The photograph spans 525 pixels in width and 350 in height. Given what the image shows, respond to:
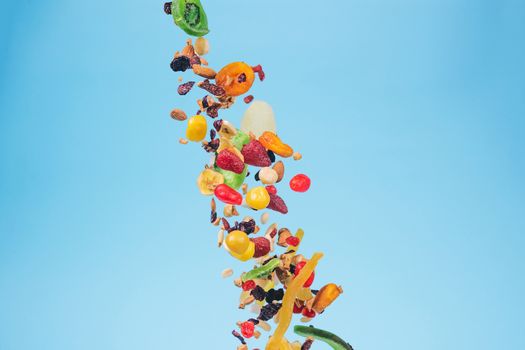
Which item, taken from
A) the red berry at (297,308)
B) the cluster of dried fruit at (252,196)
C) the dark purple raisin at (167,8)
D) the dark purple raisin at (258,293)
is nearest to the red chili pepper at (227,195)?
the cluster of dried fruit at (252,196)

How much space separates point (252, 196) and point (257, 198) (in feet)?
0.05

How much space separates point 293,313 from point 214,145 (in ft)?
1.90

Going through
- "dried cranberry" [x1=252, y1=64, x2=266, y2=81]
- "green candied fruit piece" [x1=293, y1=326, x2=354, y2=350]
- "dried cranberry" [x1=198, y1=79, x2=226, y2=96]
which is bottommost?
"green candied fruit piece" [x1=293, y1=326, x2=354, y2=350]

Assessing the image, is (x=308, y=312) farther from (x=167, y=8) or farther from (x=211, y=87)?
(x=167, y=8)

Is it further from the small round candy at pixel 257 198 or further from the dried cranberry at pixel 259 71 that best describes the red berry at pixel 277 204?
the dried cranberry at pixel 259 71

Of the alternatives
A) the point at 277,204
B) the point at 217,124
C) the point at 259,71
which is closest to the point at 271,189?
the point at 277,204

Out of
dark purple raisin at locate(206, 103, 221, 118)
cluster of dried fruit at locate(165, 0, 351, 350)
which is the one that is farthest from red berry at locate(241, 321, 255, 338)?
dark purple raisin at locate(206, 103, 221, 118)

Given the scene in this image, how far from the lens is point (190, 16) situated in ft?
6.51

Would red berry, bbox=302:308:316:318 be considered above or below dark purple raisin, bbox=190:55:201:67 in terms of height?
below

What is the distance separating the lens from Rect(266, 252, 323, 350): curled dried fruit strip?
1992mm

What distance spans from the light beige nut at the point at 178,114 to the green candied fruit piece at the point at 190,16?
25 centimetres

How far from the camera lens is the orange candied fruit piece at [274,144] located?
6.72ft

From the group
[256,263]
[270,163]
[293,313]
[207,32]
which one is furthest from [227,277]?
[207,32]

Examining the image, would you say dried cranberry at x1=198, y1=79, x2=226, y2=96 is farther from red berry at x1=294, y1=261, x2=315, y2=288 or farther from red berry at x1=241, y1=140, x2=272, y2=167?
red berry at x1=294, y1=261, x2=315, y2=288
